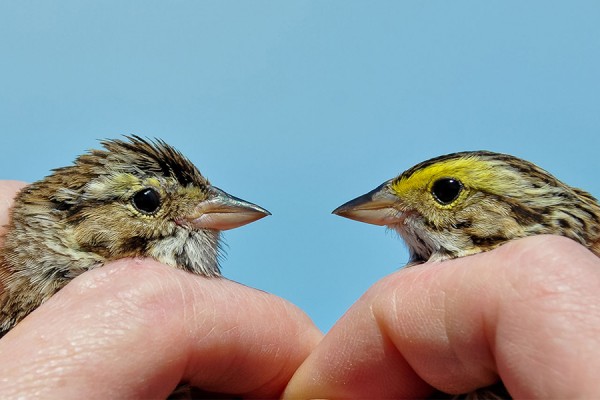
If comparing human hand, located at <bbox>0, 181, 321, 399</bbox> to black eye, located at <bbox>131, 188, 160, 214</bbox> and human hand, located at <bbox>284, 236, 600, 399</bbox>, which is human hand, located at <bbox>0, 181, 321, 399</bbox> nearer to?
human hand, located at <bbox>284, 236, 600, 399</bbox>

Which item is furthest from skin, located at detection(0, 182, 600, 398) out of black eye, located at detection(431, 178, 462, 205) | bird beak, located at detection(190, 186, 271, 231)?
black eye, located at detection(431, 178, 462, 205)

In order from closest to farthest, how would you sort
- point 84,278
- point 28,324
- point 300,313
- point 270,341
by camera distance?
point 28,324
point 84,278
point 270,341
point 300,313

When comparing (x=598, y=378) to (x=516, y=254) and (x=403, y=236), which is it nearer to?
(x=516, y=254)

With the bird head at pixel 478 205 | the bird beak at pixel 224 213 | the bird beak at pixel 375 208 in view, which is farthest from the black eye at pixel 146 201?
the bird head at pixel 478 205

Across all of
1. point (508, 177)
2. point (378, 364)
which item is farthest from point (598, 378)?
point (508, 177)

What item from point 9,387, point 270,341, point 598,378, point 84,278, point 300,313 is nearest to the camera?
point 598,378
